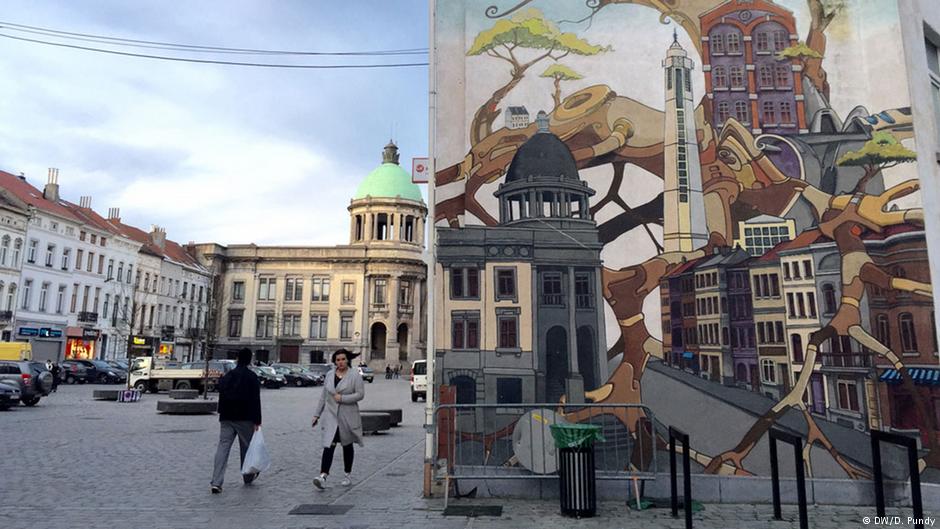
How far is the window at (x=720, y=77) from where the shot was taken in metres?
9.81

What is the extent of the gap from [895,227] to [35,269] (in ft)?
178

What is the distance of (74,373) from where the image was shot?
39.8 m

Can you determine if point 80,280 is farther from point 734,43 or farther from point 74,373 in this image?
point 734,43

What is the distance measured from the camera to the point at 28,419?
1830 centimetres

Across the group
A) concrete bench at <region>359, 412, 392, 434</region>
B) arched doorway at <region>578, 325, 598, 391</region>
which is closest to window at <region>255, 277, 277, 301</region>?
concrete bench at <region>359, 412, 392, 434</region>

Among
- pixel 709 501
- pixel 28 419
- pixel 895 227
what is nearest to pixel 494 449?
pixel 709 501

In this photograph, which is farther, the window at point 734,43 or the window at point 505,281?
the window at point 734,43

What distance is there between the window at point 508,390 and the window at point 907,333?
16.7ft

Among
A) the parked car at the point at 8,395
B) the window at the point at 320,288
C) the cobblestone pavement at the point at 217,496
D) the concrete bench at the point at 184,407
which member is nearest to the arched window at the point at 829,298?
the cobblestone pavement at the point at 217,496

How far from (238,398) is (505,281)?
407 centimetres

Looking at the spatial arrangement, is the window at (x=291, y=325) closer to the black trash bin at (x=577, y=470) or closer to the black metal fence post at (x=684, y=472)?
the black trash bin at (x=577, y=470)

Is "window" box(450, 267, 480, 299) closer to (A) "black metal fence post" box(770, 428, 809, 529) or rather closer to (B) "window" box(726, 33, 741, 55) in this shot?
(A) "black metal fence post" box(770, 428, 809, 529)

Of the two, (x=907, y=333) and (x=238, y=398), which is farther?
(x=238, y=398)

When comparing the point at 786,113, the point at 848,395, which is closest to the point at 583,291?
the point at 848,395
